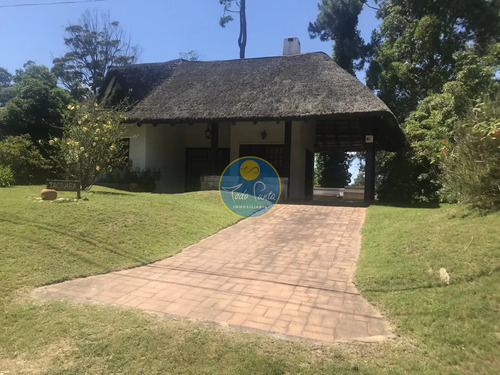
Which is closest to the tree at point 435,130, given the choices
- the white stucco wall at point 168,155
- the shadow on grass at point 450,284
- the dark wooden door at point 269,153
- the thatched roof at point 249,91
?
the thatched roof at point 249,91

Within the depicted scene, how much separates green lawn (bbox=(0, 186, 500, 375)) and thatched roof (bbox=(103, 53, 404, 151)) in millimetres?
6593

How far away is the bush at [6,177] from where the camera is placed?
35.2 ft

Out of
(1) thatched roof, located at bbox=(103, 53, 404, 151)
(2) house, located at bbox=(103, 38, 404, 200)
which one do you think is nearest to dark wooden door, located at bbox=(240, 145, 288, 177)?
(2) house, located at bbox=(103, 38, 404, 200)

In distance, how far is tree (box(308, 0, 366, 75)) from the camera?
21.9 m

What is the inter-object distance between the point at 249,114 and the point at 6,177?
25.8 ft

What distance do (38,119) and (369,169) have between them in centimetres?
1321

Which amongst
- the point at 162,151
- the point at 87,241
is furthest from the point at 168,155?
the point at 87,241

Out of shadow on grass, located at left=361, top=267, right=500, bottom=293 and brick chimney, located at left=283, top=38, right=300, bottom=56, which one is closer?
shadow on grass, located at left=361, top=267, right=500, bottom=293

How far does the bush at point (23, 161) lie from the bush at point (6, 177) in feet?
1.92

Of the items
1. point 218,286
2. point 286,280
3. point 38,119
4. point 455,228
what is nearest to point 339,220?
point 455,228

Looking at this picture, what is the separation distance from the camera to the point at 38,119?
47.8 feet

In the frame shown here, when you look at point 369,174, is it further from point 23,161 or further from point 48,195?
point 23,161

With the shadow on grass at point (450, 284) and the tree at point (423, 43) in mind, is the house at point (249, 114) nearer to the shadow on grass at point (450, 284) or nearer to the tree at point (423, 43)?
the tree at point (423, 43)

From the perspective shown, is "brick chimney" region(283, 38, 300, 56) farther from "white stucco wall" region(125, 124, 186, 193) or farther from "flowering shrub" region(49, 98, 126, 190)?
"flowering shrub" region(49, 98, 126, 190)
